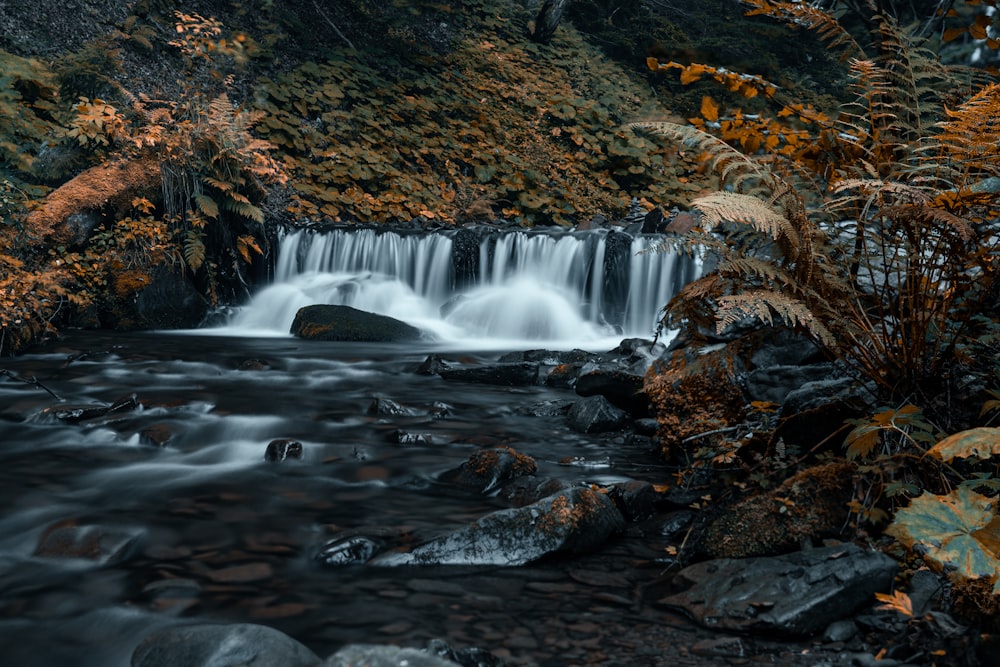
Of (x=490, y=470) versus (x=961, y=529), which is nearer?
(x=961, y=529)

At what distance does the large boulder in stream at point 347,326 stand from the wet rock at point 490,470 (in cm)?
618

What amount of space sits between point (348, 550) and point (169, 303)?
8.58 meters

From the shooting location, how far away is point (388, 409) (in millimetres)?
5934

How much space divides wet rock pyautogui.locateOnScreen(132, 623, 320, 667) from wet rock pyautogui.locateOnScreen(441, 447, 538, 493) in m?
1.93

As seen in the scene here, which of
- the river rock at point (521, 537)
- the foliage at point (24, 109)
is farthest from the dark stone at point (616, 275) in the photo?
the foliage at point (24, 109)

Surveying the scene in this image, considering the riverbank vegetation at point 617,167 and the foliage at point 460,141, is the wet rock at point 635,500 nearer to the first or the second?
the riverbank vegetation at point 617,167

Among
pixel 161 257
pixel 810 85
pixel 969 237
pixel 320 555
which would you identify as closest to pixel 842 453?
pixel 969 237

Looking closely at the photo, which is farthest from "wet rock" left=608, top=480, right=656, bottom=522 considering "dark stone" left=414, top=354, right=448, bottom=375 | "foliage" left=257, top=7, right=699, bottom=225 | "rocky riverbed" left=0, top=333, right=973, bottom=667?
"foliage" left=257, top=7, right=699, bottom=225

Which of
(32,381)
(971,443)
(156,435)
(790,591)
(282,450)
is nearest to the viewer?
(971,443)

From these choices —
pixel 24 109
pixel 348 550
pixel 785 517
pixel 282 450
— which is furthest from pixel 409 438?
pixel 24 109

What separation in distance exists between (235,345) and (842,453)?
7858 mm

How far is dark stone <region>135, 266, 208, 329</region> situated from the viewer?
1018 cm

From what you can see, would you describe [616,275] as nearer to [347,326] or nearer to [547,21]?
[347,326]

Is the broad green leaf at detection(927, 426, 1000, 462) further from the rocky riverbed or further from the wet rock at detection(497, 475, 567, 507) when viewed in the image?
the wet rock at detection(497, 475, 567, 507)
